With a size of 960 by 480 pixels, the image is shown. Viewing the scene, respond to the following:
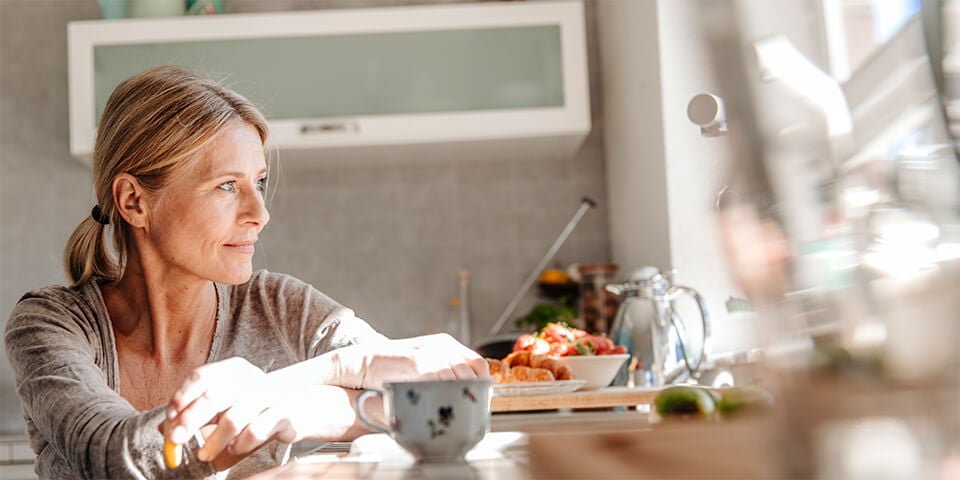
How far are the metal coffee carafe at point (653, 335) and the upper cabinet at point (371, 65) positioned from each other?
1.13 meters

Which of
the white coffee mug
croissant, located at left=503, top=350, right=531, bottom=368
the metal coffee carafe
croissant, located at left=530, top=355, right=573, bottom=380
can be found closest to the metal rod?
the metal coffee carafe

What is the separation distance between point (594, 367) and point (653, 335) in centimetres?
33

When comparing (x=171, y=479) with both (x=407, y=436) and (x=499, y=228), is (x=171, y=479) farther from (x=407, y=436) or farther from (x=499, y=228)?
(x=499, y=228)

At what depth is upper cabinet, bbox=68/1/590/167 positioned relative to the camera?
3506 mm

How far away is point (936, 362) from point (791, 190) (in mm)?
81

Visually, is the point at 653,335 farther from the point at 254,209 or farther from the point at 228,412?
the point at 228,412

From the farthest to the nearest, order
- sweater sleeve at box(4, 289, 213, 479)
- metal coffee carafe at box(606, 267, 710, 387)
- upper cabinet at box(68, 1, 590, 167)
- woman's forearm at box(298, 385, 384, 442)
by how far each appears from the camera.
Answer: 1. upper cabinet at box(68, 1, 590, 167)
2. metal coffee carafe at box(606, 267, 710, 387)
3. woman's forearm at box(298, 385, 384, 442)
4. sweater sleeve at box(4, 289, 213, 479)

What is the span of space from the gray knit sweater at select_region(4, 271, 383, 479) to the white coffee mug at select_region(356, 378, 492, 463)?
0.38 metres

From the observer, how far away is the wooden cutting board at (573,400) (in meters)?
1.96

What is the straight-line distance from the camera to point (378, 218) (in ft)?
13.1

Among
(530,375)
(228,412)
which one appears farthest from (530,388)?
(228,412)

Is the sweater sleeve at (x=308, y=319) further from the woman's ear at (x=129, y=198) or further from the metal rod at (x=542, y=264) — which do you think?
the metal rod at (x=542, y=264)

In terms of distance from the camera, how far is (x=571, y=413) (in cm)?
209

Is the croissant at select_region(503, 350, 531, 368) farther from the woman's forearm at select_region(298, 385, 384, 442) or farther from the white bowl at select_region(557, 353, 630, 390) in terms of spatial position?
the woman's forearm at select_region(298, 385, 384, 442)
